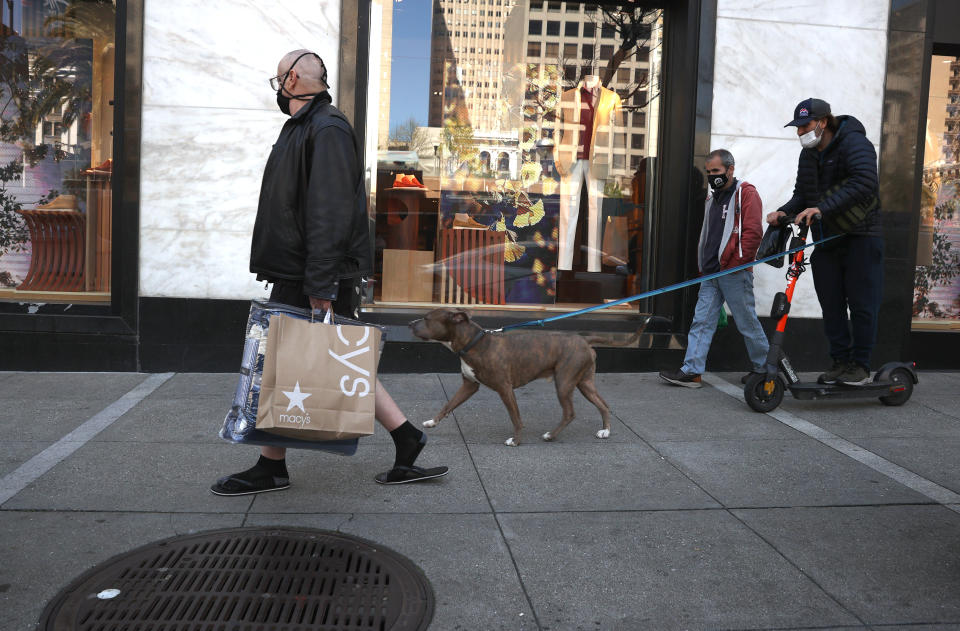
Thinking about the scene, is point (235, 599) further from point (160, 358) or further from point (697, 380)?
point (697, 380)

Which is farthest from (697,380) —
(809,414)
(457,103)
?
(457,103)

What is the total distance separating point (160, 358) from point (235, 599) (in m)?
4.45

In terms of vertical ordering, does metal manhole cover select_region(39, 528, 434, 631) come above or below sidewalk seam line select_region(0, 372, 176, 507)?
below

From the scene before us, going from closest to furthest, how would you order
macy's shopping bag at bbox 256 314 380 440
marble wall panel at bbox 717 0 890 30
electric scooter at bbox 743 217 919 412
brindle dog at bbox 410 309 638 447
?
macy's shopping bag at bbox 256 314 380 440
brindle dog at bbox 410 309 638 447
electric scooter at bbox 743 217 919 412
marble wall panel at bbox 717 0 890 30

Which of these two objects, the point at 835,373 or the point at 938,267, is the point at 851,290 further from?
the point at 938,267

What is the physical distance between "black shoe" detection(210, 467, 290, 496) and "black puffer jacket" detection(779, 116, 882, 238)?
163 inches

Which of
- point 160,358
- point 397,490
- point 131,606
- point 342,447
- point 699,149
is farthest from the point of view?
point 699,149

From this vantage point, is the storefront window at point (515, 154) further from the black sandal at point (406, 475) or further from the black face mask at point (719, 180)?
the black sandal at point (406, 475)

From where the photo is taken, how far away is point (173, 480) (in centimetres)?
451

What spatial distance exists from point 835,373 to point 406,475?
11.9 feet

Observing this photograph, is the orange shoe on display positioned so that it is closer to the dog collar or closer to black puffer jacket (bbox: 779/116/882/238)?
the dog collar

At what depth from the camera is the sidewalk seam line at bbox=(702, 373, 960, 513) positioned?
4.57m

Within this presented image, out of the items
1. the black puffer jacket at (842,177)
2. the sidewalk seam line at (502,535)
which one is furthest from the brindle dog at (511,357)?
the black puffer jacket at (842,177)

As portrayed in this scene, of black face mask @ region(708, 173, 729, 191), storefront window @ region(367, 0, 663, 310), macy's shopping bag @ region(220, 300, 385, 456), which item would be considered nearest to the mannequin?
storefront window @ region(367, 0, 663, 310)
